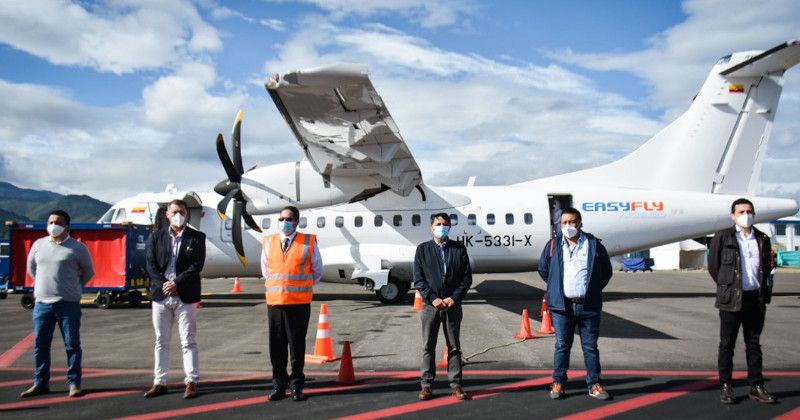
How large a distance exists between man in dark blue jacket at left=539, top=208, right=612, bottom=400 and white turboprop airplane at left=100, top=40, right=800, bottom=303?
7.77 m

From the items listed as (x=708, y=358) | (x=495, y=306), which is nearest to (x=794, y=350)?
(x=708, y=358)

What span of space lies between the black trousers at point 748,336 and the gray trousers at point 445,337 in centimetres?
283

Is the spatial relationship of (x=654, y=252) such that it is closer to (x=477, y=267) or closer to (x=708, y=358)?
(x=477, y=267)

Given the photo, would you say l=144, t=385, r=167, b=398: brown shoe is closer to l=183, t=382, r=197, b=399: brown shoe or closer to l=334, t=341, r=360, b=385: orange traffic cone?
l=183, t=382, r=197, b=399: brown shoe

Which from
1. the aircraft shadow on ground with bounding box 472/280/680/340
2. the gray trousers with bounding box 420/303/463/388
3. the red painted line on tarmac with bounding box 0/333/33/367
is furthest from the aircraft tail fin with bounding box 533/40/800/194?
the red painted line on tarmac with bounding box 0/333/33/367

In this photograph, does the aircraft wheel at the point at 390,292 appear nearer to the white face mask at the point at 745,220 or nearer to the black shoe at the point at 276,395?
the black shoe at the point at 276,395

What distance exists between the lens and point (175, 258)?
6.18 m

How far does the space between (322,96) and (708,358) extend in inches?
311

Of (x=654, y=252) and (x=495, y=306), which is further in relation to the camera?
(x=654, y=252)

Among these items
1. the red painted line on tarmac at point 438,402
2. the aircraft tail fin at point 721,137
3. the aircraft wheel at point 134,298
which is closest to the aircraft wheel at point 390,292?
the aircraft wheel at point 134,298

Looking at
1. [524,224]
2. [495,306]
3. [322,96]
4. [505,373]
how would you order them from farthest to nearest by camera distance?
[524,224]
[495,306]
[322,96]
[505,373]

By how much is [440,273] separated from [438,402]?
1.40 metres

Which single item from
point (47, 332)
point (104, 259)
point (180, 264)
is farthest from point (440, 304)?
point (104, 259)

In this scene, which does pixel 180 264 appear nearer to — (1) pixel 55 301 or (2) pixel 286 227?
(2) pixel 286 227
